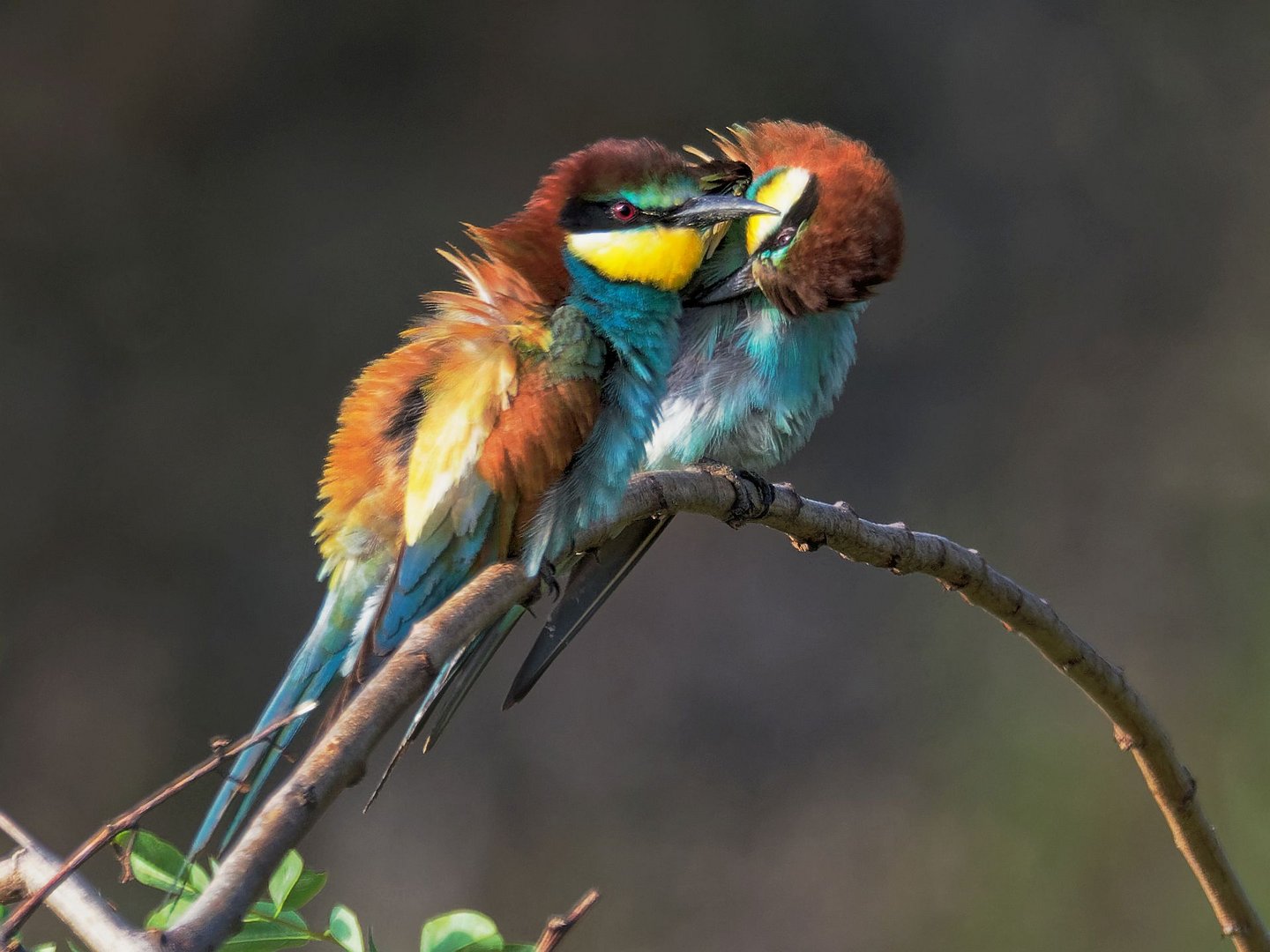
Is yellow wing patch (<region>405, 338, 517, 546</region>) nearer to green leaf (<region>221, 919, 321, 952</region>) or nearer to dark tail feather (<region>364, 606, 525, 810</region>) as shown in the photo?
dark tail feather (<region>364, 606, 525, 810</region>)

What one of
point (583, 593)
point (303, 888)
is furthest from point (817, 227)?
→ point (303, 888)

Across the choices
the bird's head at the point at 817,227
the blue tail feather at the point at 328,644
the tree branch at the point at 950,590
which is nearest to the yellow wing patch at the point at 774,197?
the bird's head at the point at 817,227

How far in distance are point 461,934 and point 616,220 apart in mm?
696

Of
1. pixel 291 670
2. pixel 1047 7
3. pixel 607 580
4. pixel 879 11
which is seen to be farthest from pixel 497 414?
pixel 1047 7

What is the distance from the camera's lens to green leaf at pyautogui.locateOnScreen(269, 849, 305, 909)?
22.7 inches

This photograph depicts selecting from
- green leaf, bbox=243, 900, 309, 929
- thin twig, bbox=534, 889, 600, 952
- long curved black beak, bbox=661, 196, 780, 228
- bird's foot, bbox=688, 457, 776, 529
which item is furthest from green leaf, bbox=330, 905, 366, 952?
long curved black beak, bbox=661, 196, 780, 228

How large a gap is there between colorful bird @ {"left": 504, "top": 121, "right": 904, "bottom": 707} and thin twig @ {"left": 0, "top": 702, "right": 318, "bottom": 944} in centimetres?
109

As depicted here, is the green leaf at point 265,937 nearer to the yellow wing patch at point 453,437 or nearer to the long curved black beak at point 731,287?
the yellow wing patch at point 453,437

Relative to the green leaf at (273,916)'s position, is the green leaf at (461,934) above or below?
above

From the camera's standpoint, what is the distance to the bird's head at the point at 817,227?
1485 millimetres

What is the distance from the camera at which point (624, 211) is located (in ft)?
3.77

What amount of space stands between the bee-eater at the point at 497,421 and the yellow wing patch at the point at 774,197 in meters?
0.40

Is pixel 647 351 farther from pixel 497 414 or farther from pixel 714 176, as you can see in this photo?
pixel 714 176

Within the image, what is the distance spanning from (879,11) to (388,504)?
6.97ft
